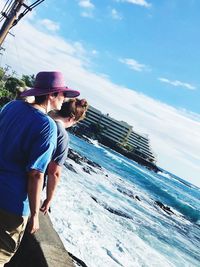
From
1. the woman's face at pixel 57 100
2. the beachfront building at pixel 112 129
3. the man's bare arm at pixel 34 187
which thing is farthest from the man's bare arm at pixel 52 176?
the beachfront building at pixel 112 129

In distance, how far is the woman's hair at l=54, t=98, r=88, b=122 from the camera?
11.1 ft

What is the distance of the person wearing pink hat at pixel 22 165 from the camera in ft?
8.25

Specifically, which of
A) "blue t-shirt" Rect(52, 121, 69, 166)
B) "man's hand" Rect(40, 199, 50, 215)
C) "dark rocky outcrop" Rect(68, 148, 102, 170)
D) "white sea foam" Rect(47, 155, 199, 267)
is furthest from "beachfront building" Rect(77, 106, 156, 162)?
"blue t-shirt" Rect(52, 121, 69, 166)

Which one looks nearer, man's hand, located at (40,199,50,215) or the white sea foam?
man's hand, located at (40,199,50,215)

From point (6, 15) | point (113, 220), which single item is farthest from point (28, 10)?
point (113, 220)

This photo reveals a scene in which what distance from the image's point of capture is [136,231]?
625 inches

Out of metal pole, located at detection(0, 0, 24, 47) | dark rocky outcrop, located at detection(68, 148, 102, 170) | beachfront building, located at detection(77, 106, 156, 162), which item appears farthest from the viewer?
beachfront building, located at detection(77, 106, 156, 162)

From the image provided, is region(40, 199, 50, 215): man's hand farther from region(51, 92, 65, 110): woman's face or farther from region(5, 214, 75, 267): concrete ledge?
region(51, 92, 65, 110): woman's face

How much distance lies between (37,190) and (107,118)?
504 ft

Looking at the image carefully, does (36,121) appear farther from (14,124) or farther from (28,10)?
(28,10)

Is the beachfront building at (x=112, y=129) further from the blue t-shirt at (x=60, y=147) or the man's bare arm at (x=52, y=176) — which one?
the blue t-shirt at (x=60, y=147)

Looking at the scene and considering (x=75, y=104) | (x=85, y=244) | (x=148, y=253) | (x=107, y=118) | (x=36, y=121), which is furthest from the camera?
(x=107, y=118)

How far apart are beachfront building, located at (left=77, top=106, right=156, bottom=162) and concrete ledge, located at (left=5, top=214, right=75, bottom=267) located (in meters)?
139

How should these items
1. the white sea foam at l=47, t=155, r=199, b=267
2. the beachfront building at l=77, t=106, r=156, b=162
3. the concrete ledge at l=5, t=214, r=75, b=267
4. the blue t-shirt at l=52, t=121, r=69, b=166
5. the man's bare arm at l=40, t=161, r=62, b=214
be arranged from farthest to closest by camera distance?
the beachfront building at l=77, t=106, r=156, b=162, the white sea foam at l=47, t=155, r=199, b=267, the concrete ledge at l=5, t=214, r=75, b=267, the man's bare arm at l=40, t=161, r=62, b=214, the blue t-shirt at l=52, t=121, r=69, b=166
